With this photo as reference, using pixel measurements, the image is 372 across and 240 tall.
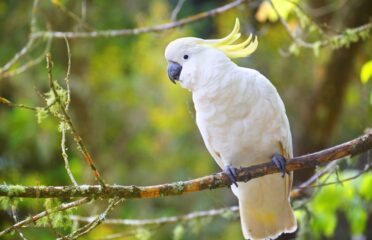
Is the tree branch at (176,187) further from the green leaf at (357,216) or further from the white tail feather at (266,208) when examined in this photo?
the green leaf at (357,216)

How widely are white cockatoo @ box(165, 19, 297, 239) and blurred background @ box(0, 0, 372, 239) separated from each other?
63 centimetres

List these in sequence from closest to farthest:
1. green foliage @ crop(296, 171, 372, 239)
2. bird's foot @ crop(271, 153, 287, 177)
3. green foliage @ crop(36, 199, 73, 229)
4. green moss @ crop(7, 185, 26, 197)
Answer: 1. green moss @ crop(7, 185, 26, 197)
2. green foliage @ crop(36, 199, 73, 229)
3. bird's foot @ crop(271, 153, 287, 177)
4. green foliage @ crop(296, 171, 372, 239)

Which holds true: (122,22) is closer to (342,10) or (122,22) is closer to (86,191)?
(342,10)

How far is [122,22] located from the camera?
5387mm

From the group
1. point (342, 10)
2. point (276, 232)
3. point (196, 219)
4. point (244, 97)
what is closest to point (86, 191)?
point (244, 97)

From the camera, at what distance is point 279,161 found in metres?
2.16

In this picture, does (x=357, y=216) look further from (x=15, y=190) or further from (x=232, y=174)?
(x=15, y=190)

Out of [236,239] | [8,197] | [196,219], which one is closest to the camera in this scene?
[8,197]

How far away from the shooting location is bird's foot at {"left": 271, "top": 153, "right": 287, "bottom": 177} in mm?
2102

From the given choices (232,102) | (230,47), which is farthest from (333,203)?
(230,47)

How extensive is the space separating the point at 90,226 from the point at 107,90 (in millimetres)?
4230

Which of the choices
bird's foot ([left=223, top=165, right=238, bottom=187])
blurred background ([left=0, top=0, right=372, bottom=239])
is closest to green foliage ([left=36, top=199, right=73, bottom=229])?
bird's foot ([left=223, top=165, right=238, bottom=187])

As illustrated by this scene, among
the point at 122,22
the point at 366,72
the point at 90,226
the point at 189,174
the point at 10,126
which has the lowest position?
the point at 189,174

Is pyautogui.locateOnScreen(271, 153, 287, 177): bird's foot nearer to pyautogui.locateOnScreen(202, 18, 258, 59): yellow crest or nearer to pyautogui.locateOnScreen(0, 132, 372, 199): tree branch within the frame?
pyautogui.locateOnScreen(0, 132, 372, 199): tree branch
